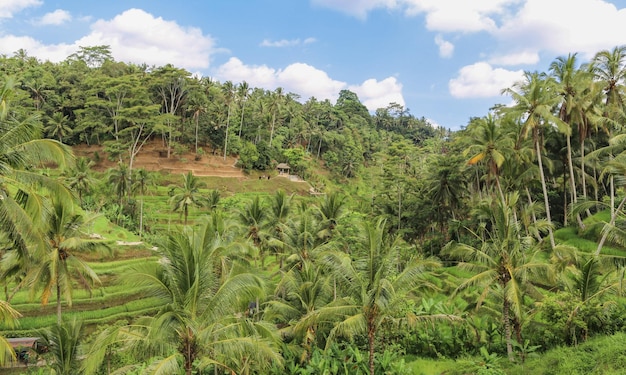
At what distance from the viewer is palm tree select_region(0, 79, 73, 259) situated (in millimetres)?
8930

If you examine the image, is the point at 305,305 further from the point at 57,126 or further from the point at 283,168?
the point at 57,126

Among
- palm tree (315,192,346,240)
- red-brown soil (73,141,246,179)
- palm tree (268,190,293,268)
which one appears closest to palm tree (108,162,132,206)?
red-brown soil (73,141,246,179)

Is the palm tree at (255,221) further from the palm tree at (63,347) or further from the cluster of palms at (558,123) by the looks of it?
the cluster of palms at (558,123)

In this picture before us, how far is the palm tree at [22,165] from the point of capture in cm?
893

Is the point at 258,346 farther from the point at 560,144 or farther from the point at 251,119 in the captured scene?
the point at 251,119

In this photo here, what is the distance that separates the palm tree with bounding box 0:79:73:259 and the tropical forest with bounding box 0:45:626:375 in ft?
0.16

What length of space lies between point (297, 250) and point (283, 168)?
4014 centimetres

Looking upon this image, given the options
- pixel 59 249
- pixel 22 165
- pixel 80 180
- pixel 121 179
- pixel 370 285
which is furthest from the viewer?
pixel 121 179

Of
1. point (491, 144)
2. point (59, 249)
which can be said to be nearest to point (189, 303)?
point (59, 249)

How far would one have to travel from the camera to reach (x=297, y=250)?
68.9 feet

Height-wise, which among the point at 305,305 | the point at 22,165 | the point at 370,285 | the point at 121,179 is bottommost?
the point at 305,305

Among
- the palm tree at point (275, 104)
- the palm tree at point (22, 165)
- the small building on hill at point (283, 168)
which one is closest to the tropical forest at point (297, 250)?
the palm tree at point (22, 165)

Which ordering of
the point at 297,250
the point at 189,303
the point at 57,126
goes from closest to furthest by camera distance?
the point at 189,303 → the point at 297,250 → the point at 57,126

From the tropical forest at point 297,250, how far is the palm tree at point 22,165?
48 mm
